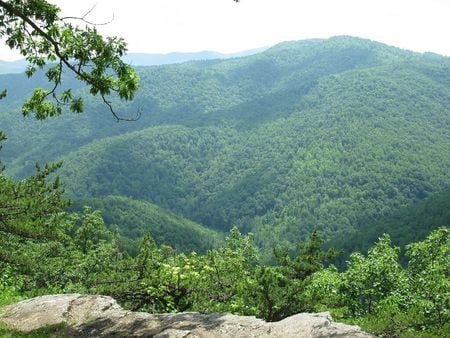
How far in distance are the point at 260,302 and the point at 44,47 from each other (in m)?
12.1

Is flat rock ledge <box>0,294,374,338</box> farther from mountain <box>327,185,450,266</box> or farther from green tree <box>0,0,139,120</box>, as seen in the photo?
mountain <box>327,185,450,266</box>

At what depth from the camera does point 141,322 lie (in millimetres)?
13484

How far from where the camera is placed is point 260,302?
17.4 meters

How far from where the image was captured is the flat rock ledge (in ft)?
38.1

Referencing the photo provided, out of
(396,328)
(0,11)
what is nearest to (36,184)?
(0,11)

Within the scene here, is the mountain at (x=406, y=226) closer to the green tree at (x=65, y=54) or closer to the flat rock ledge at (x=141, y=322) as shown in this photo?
the flat rock ledge at (x=141, y=322)

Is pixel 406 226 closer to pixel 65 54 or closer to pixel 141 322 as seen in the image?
pixel 141 322

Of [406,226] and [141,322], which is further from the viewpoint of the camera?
[406,226]

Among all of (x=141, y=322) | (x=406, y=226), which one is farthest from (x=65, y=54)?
(x=406, y=226)

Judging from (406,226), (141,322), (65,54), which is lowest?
(406,226)

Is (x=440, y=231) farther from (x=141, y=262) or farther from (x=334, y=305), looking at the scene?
(x=141, y=262)

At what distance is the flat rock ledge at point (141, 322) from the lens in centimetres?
1160

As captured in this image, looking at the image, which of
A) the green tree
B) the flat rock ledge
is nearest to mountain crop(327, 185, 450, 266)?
the flat rock ledge

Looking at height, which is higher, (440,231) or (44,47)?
(44,47)
